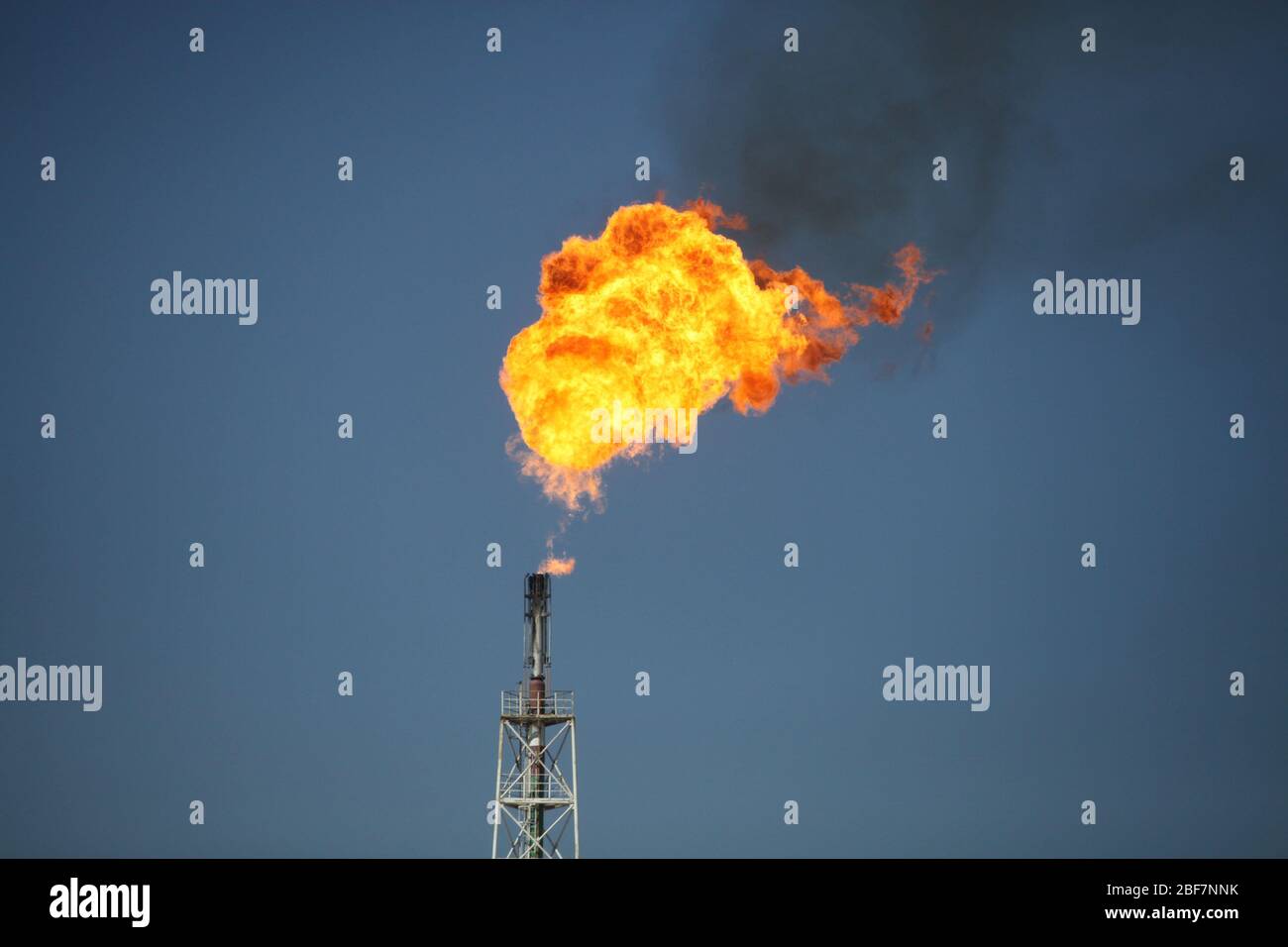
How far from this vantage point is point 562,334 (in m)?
77.8
